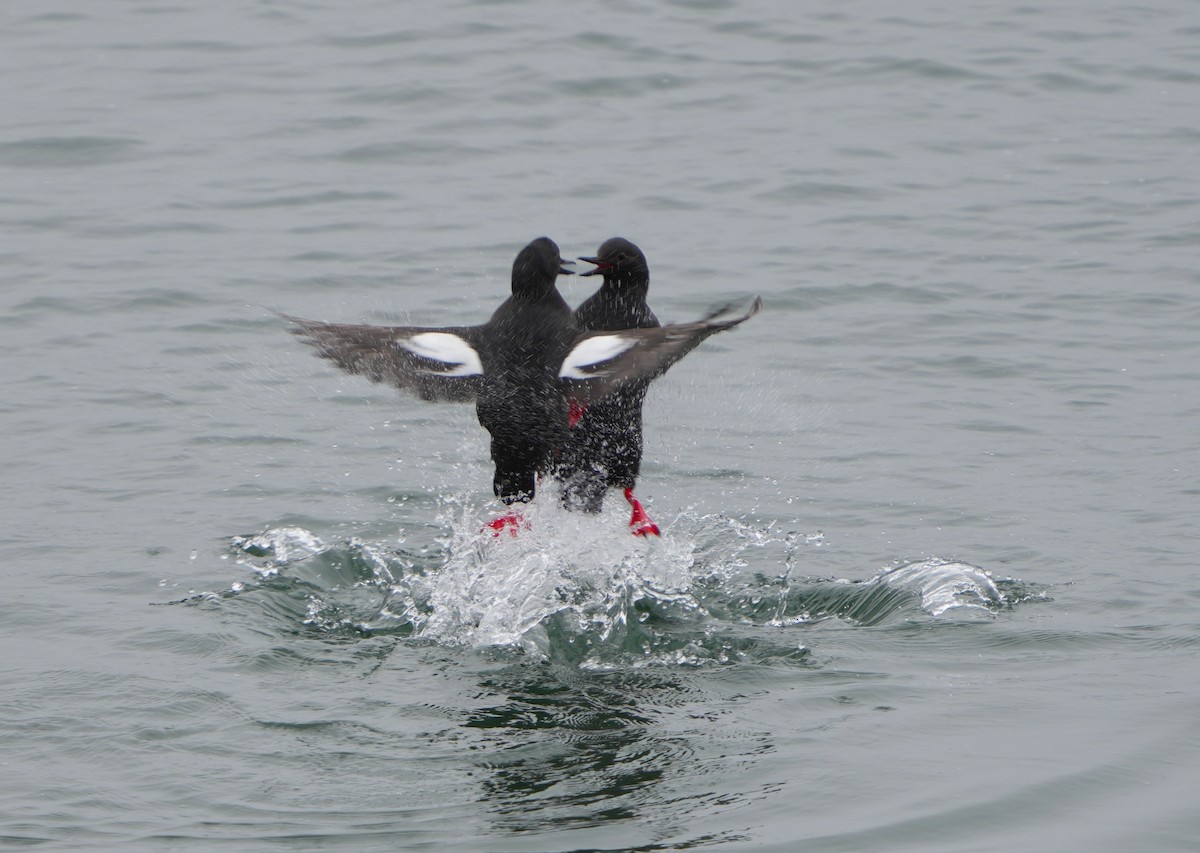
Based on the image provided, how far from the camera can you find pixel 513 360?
6484 mm

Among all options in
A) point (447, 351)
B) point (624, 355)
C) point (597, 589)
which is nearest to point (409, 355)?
point (447, 351)

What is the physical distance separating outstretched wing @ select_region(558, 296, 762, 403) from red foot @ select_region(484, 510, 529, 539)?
913mm

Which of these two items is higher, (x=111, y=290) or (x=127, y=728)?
(x=111, y=290)

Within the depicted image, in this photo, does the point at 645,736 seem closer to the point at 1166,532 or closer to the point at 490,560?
the point at 490,560

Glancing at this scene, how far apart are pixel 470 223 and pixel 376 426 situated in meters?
3.55

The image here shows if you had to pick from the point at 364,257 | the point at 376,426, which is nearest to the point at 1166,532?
the point at 376,426

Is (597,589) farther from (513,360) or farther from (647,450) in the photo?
(647,450)

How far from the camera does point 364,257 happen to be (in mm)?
11625

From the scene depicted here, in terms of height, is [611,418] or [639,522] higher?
[611,418]

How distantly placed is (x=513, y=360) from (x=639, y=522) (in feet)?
3.73

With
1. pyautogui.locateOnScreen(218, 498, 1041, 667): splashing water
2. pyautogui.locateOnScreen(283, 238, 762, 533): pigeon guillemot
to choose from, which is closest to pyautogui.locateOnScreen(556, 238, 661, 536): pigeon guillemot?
pyautogui.locateOnScreen(218, 498, 1041, 667): splashing water

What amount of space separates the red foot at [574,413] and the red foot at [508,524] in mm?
481

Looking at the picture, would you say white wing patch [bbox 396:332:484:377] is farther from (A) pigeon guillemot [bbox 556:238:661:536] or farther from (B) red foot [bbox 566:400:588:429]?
(A) pigeon guillemot [bbox 556:238:661:536]

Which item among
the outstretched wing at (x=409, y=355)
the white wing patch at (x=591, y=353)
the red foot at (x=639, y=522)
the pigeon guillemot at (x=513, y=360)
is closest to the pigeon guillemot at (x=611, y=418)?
the red foot at (x=639, y=522)
